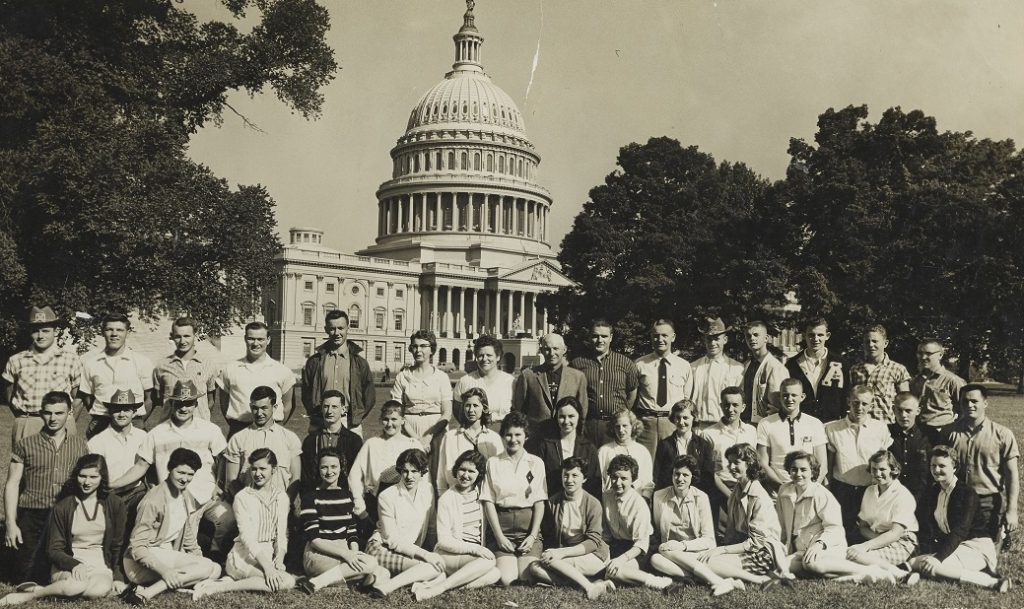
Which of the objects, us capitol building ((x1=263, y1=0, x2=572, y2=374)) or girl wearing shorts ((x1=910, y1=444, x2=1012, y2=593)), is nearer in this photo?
girl wearing shorts ((x1=910, y1=444, x2=1012, y2=593))

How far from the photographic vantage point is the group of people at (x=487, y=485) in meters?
6.84

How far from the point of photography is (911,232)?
28.5 meters

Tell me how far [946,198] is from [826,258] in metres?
4.83

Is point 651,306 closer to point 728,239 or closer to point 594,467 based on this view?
point 728,239

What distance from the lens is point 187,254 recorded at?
903 inches

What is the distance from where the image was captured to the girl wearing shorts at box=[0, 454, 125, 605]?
6.38 metres

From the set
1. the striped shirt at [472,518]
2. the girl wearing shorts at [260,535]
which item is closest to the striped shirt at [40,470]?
the girl wearing shorts at [260,535]

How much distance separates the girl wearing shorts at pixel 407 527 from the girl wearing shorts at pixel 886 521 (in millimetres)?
3606

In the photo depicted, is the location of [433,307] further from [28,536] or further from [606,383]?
[28,536]

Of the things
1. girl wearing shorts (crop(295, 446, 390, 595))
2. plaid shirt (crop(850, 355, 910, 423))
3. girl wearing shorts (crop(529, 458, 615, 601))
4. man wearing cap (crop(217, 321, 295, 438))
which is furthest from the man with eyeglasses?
man wearing cap (crop(217, 321, 295, 438))

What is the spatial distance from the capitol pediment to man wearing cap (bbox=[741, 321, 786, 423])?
261 ft

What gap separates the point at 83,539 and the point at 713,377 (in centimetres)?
601

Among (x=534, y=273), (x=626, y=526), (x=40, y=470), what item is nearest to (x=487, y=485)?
(x=626, y=526)

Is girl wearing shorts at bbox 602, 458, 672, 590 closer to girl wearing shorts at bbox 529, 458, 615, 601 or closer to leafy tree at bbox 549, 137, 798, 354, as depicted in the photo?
girl wearing shorts at bbox 529, 458, 615, 601
